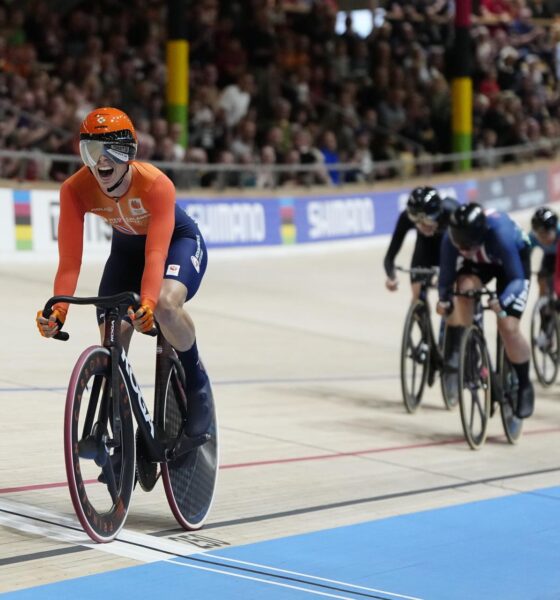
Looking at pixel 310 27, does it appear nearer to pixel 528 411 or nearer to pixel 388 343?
pixel 388 343

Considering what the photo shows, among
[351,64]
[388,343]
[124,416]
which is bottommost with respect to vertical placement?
[388,343]

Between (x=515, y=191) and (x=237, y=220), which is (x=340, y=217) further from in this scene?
(x=515, y=191)

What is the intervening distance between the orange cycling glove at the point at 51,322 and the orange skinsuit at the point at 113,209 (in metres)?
0.11

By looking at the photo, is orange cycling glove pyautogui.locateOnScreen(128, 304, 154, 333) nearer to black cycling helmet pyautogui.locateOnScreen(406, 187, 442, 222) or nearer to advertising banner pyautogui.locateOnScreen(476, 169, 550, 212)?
black cycling helmet pyautogui.locateOnScreen(406, 187, 442, 222)

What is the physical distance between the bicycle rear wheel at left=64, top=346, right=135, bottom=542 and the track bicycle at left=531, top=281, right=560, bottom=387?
19.1 ft

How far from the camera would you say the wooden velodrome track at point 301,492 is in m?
4.07

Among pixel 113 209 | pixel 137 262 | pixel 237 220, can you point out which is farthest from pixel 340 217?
pixel 113 209

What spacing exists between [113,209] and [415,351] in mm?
3858

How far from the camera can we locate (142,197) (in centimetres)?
429

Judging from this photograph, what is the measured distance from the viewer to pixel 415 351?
25.9ft

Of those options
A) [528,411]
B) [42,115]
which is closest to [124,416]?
[528,411]

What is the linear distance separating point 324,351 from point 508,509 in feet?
15.8

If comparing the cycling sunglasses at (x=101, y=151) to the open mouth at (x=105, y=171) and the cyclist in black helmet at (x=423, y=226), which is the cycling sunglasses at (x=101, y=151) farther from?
the cyclist in black helmet at (x=423, y=226)

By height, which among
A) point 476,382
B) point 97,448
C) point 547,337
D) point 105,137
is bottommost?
point 547,337
